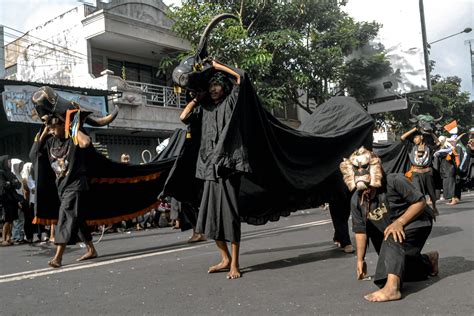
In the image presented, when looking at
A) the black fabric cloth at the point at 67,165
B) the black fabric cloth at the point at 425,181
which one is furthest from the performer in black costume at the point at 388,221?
the black fabric cloth at the point at 425,181

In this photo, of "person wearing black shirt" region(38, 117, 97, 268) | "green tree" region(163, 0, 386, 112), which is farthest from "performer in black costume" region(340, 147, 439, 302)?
"green tree" region(163, 0, 386, 112)

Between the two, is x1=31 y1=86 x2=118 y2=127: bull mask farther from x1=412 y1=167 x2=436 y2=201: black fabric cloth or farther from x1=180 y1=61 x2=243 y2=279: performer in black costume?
x1=412 y1=167 x2=436 y2=201: black fabric cloth

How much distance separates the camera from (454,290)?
416 cm

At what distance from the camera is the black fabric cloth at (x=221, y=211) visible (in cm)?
498

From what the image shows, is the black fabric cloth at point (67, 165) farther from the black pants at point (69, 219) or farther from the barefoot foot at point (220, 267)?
the barefoot foot at point (220, 267)

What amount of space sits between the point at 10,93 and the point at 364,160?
461 inches

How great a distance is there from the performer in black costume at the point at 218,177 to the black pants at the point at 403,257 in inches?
52.3

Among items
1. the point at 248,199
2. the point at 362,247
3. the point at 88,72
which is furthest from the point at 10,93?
the point at 362,247

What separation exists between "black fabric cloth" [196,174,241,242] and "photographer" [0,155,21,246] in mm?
6404

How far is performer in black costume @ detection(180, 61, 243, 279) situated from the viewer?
197 inches

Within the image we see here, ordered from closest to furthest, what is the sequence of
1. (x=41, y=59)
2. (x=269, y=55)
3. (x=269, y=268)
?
(x=269, y=268) → (x=269, y=55) → (x=41, y=59)

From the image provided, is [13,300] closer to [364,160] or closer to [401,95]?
[364,160]

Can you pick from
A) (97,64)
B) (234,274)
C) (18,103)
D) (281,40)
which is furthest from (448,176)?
(97,64)

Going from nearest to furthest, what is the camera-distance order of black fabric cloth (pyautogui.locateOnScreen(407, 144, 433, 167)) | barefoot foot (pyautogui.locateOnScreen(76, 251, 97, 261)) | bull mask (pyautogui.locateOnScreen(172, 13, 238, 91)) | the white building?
1. bull mask (pyautogui.locateOnScreen(172, 13, 238, 91))
2. barefoot foot (pyautogui.locateOnScreen(76, 251, 97, 261))
3. black fabric cloth (pyautogui.locateOnScreen(407, 144, 433, 167))
4. the white building
